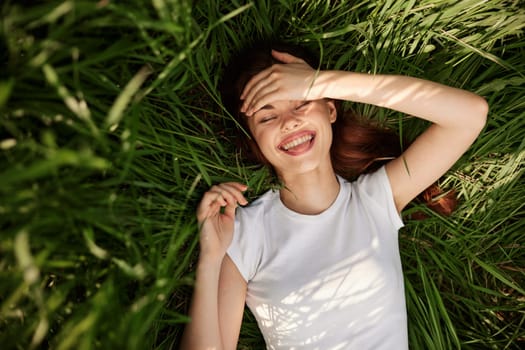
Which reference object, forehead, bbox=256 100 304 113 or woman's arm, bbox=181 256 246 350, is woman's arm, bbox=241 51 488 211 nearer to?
forehead, bbox=256 100 304 113

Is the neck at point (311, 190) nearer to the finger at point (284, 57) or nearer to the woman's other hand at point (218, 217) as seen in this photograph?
the woman's other hand at point (218, 217)

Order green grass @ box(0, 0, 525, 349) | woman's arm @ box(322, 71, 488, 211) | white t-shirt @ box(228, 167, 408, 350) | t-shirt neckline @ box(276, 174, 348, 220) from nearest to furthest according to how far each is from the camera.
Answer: green grass @ box(0, 0, 525, 349) < woman's arm @ box(322, 71, 488, 211) < white t-shirt @ box(228, 167, 408, 350) < t-shirt neckline @ box(276, 174, 348, 220)

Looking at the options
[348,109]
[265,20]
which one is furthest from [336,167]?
[265,20]

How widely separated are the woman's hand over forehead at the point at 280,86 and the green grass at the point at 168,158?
17 cm

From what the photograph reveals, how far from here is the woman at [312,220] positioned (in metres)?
1.71

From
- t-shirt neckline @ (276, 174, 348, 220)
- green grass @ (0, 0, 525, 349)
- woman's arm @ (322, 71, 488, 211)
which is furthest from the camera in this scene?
t-shirt neckline @ (276, 174, 348, 220)

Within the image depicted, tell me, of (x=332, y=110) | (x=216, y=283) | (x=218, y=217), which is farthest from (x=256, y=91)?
(x=216, y=283)

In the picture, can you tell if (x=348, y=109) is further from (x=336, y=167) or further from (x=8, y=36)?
(x=8, y=36)

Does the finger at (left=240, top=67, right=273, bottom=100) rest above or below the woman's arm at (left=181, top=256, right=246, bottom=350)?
above

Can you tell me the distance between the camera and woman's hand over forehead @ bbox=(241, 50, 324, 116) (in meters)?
1.69

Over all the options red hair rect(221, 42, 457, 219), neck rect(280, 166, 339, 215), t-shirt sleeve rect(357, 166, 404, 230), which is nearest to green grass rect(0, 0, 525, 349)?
red hair rect(221, 42, 457, 219)

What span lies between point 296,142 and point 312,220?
1.13 ft

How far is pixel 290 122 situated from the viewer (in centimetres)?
169

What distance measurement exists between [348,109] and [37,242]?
139 centimetres
